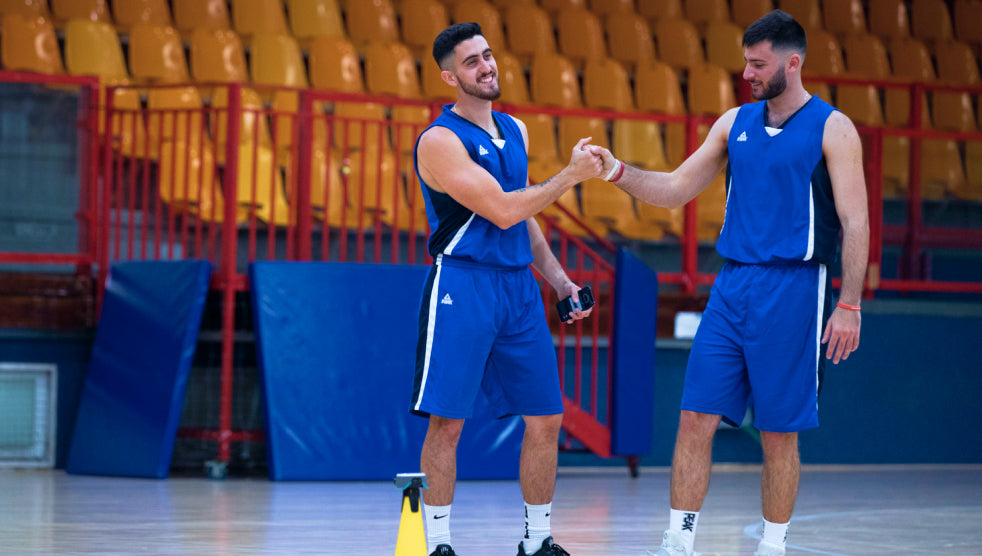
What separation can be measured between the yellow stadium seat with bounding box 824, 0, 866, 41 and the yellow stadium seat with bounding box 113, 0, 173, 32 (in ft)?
20.0

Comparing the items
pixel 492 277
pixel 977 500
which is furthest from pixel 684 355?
pixel 492 277

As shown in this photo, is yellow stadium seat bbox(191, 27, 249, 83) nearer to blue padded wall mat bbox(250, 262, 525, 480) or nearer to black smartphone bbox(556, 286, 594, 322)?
blue padded wall mat bbox(250, 262, 525, 480)

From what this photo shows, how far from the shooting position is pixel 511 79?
32.9 feet

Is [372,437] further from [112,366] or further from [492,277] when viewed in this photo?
[492,277]

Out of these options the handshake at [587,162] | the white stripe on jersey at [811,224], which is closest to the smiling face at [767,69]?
the white stripe on jersey at [811,224]

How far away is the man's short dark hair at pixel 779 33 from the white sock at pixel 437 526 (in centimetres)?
177

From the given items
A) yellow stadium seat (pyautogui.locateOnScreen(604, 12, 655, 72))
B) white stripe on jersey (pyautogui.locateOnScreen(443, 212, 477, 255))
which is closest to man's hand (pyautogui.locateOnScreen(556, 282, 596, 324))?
white stripe on jersey (pyautogui.locateOnScreen(443, 212, 477, 255))

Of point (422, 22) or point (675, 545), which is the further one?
point (422, 22)

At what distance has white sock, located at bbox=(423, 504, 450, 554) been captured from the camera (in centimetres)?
415

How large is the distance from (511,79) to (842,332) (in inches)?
251

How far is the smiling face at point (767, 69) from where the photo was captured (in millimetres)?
4020

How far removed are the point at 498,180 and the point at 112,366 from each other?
4166mm

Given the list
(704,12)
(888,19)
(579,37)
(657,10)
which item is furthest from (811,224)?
(888,19)

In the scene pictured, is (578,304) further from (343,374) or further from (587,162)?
(343,374)
